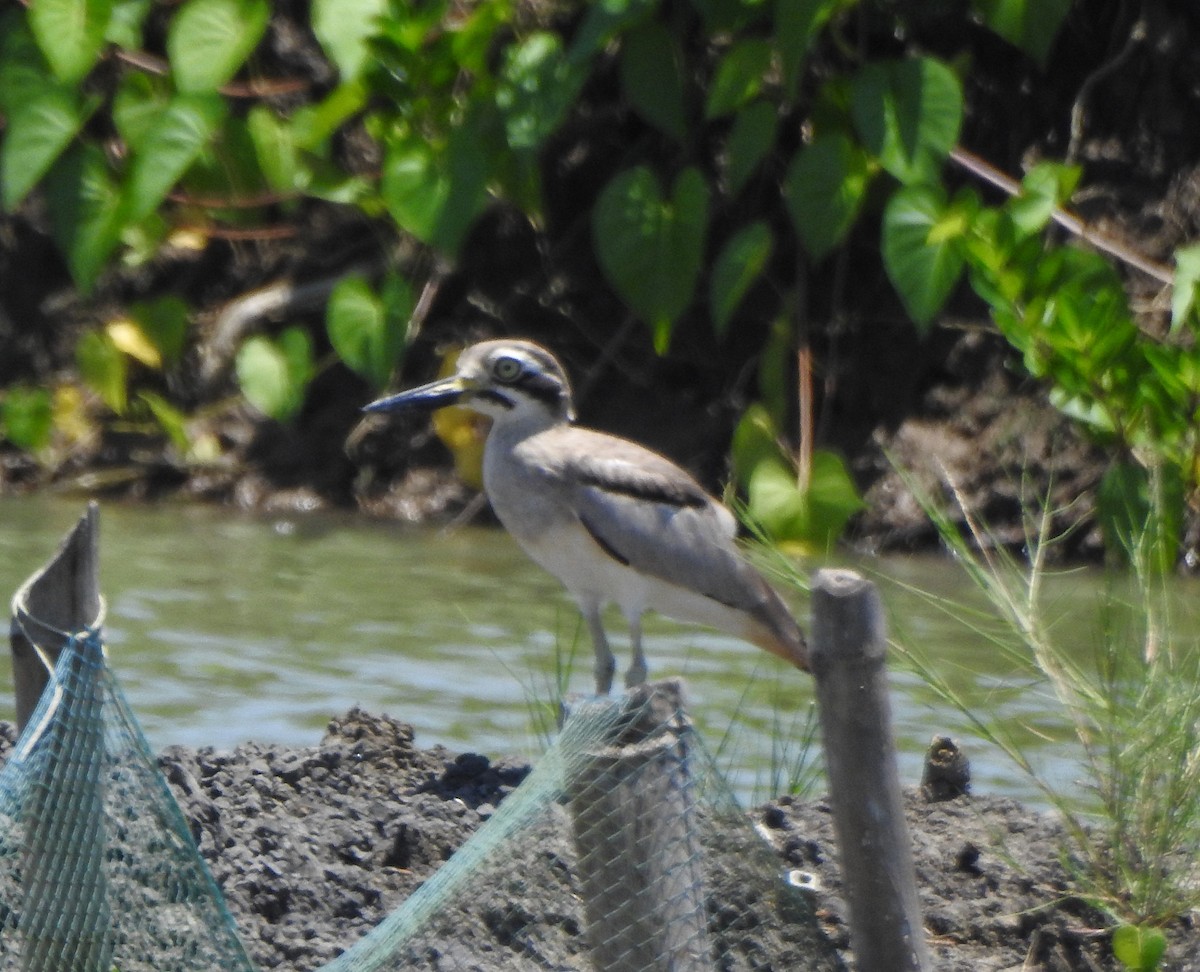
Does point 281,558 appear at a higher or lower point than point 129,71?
lower

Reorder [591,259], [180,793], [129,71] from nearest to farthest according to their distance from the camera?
[180,793], [591,259], [129,71]

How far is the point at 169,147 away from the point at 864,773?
5.88m

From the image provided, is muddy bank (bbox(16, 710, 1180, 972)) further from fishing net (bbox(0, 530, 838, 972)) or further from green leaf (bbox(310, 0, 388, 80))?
green leaf (bbox(310, 0, 388, 80))

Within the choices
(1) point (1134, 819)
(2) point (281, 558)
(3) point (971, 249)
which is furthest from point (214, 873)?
(2) point (281, 558)

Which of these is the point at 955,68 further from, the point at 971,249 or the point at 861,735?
the point at 861,735

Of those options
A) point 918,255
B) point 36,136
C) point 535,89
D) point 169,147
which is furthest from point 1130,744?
point 36,136

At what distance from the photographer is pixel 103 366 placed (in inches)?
382

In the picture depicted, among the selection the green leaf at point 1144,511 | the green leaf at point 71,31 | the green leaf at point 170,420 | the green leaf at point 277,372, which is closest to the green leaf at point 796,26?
the green leaf at point 1144,511

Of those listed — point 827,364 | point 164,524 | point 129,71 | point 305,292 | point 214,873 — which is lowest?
point 214,873

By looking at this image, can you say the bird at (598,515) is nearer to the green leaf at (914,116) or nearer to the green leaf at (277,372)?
the green leaf at (914,116)

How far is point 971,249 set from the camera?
5.23 m

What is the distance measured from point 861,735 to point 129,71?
323 inches

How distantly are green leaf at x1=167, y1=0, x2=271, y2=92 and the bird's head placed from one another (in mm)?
3509

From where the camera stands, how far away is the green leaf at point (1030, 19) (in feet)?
25.6
